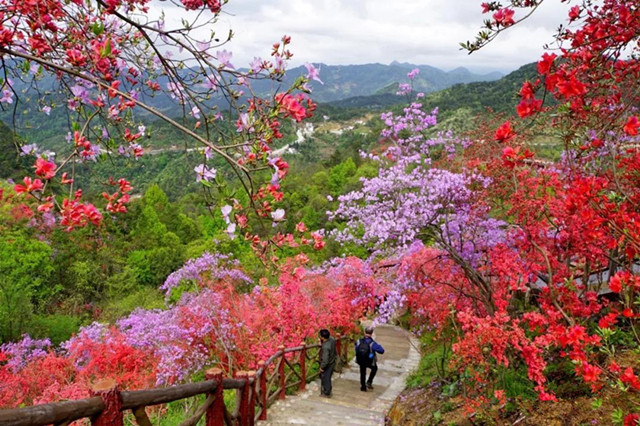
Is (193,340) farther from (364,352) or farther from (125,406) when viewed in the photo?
(125,406)

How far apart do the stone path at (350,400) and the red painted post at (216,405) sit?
2570 millimetres

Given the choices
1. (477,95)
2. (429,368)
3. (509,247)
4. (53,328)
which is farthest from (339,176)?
(477,95)

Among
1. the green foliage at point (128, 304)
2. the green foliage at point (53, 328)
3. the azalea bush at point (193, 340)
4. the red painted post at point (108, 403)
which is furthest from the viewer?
the green foliage at point (128, 304)

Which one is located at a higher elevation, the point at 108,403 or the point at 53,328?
the point at 108,403

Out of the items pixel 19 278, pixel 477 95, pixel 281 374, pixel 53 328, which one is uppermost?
pixel 477 95

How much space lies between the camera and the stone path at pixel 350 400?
5.58 meters

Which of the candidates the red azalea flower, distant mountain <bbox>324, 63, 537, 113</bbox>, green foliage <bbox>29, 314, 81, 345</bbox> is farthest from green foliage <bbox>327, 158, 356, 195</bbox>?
the red azalea flower

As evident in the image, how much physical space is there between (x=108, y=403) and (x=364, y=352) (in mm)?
5948

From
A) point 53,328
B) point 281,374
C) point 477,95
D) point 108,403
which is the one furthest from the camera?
point 477,95

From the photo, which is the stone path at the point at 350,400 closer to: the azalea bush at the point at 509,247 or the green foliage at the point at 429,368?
the green foliage at the point at 429,368

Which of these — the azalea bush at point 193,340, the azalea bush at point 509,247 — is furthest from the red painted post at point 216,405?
the azalea bush at point 193,340

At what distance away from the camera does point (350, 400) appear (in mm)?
6941

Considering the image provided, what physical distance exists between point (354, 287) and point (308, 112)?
8.14m

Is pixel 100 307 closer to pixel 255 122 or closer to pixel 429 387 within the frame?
pixel 429 387
